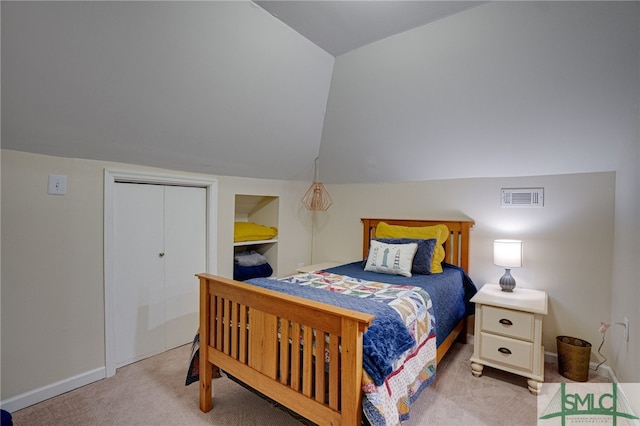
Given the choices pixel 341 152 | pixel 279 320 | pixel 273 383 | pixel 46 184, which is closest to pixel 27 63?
pixel 46 184

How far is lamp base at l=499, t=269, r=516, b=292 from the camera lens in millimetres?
2580

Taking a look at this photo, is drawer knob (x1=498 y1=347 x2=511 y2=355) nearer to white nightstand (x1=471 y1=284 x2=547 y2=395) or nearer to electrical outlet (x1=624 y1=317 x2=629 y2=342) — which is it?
white nightstand (x1=471 y1=284 x2=547 y2=395)

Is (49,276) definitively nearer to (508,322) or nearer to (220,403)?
(220,403)

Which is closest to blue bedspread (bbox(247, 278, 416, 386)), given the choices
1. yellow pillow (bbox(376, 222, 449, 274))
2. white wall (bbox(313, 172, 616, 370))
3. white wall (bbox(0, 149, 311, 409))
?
yellow pillow (bbox(376, 222, 449, 274))

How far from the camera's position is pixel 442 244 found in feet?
9.87

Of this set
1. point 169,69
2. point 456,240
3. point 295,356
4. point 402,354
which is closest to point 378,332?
point 402,354

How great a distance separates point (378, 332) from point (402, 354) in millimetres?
230

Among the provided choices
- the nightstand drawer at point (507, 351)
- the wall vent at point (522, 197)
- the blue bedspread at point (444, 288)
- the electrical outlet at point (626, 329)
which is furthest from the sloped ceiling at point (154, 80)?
the electrical outlet at point (626, 329)

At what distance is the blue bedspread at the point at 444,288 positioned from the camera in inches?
88.0

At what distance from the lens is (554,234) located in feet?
8.57

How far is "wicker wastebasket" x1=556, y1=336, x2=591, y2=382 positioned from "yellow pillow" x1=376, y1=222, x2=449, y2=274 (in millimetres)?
1030

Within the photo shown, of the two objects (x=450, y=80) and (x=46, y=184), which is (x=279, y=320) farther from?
(x=450, y=80)

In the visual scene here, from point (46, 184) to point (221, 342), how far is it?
1.53 metres

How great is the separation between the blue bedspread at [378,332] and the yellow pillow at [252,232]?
141 cm
